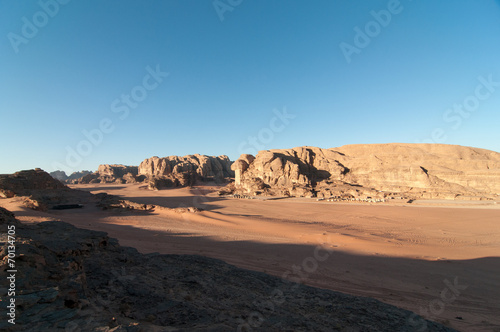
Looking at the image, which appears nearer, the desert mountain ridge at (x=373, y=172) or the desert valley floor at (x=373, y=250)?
the desert valley floor at (x=373, y=250)

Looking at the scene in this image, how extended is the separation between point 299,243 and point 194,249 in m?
4.20

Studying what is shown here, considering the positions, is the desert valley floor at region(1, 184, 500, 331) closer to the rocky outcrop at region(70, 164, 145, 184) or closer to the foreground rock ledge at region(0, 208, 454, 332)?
the foreground rock ledge at region(0, 208, 454, 332)

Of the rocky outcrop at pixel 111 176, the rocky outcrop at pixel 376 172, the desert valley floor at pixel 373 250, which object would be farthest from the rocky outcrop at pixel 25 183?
the rocky outcrop at pixel 111 176

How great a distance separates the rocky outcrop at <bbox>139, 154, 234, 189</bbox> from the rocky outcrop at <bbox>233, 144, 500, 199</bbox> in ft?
46.4

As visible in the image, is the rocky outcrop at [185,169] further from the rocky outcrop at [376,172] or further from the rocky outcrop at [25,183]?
the rocky outcrop at [25,183]

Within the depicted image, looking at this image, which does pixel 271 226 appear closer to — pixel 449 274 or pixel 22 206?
pixel 449 274

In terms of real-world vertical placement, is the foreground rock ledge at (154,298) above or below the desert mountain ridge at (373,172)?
below

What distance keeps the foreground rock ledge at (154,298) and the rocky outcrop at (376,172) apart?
2399 centimetres

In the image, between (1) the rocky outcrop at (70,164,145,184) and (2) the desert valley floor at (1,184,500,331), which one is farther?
(1) the rocky outcrop at (70,164,145,184)

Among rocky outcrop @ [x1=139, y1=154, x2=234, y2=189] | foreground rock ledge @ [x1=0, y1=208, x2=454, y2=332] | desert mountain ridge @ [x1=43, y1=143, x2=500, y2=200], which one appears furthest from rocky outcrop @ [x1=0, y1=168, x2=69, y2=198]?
rocky outcrop @ [x1=139, y1=154, x2=234, y2=189]

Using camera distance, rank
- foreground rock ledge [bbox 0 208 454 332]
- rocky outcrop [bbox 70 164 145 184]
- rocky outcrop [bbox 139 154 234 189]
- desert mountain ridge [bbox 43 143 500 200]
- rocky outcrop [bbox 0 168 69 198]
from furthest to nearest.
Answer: rocky outcrop [bbox 70 164 145 184]
rocky outcrop [bbox 139 154 234 189]
desert mountain ridge [bbox 43 143 500 200]
rocky outcrop [bbox 0 168 69 198]
foreground rock ledge [bbox 0 208 454 332]

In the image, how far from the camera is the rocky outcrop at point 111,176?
2087 inches

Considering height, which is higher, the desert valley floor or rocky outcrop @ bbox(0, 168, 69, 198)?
rocky outcrop @ bbox(0, 168, 69, 198)

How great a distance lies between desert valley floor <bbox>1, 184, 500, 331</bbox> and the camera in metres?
5.05
